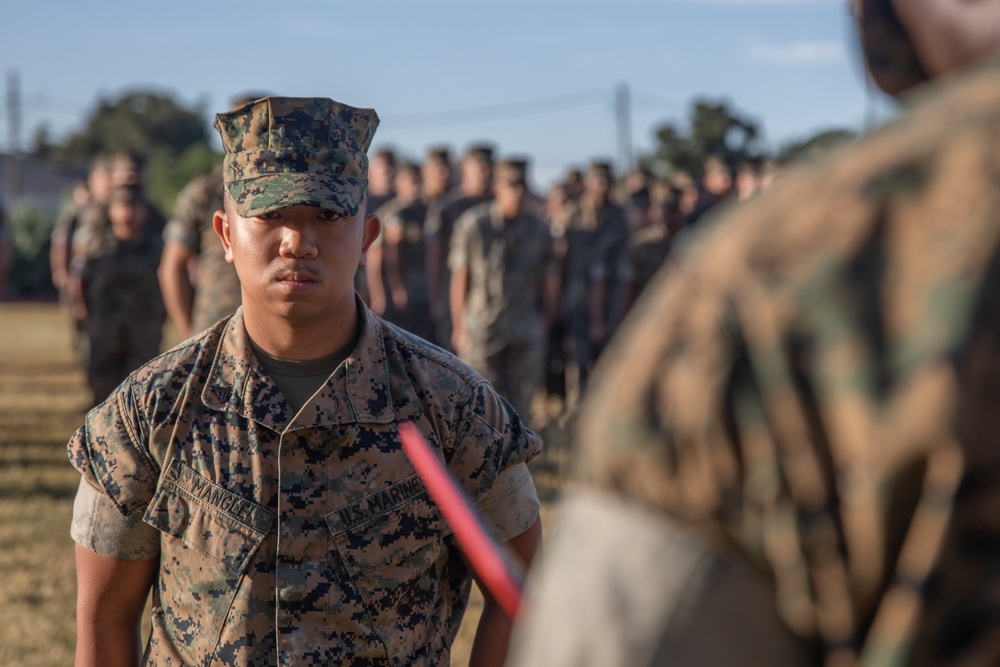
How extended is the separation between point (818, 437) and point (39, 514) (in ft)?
25.4

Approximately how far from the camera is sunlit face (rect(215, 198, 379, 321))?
2.51 m

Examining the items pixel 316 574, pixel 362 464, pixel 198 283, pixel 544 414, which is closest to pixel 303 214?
pixel 362 464

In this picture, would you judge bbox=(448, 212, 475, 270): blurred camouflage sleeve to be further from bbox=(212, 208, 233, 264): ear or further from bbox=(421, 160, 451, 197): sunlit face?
bbox=(212, 208, 233, 264): ear

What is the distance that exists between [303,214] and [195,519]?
2.10 ft

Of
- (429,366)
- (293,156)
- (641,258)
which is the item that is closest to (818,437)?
(429,366)

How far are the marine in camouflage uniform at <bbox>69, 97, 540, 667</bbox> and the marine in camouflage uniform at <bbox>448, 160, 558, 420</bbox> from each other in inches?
275

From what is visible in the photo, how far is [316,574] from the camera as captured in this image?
7.68 feet

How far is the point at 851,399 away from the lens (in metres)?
0.71

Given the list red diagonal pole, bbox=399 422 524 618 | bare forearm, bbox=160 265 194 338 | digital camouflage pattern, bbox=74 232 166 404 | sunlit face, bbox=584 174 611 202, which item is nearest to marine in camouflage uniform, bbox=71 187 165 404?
digital camouflage pattern, bbox=74 232 166 404

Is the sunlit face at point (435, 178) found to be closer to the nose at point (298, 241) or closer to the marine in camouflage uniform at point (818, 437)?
the nose at point (298, 241)

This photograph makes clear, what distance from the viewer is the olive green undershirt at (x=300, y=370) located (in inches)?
98.3

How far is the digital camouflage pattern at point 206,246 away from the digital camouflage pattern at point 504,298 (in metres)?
3.34

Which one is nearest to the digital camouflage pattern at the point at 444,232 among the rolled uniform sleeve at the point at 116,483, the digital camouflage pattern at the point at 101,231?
the digital camouflage pattern at the point at 101,231

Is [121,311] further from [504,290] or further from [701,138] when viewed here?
[701,138]
